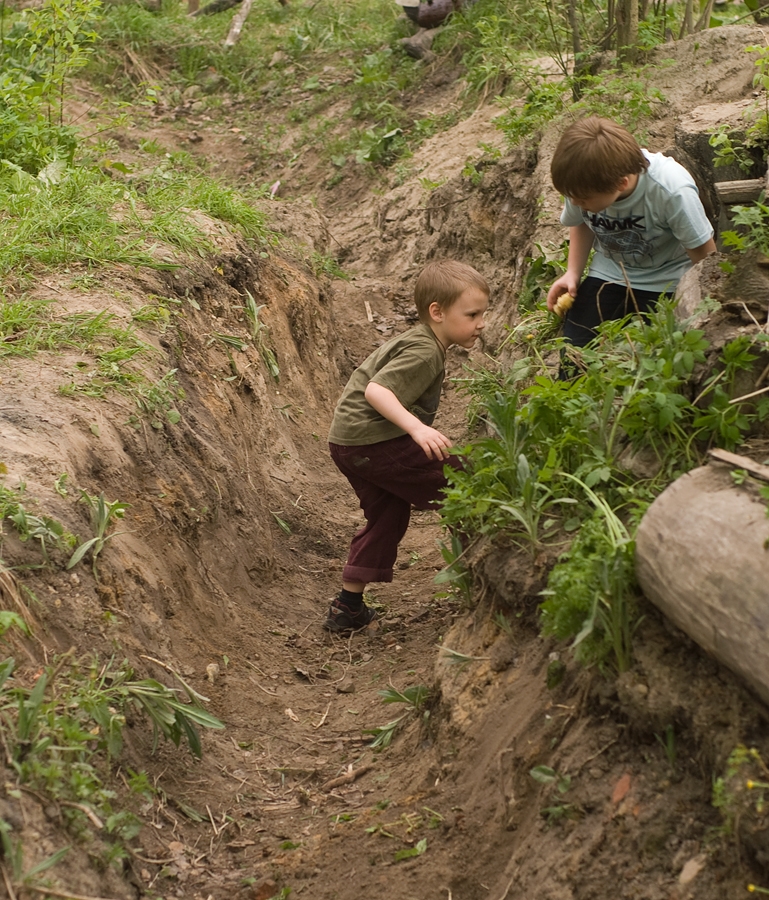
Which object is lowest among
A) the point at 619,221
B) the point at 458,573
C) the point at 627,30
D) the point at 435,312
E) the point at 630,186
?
the point at 458,573

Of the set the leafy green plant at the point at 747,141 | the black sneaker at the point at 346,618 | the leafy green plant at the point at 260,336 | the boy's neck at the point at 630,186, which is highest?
the boy's neck at the point at 630,186

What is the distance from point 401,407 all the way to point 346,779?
59.8 inches

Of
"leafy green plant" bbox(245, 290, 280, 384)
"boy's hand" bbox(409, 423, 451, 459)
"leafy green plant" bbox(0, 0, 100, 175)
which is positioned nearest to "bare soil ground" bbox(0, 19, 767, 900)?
"leafy green plant" bbox(245, 290, 280, 384)

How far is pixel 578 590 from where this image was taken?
265cm

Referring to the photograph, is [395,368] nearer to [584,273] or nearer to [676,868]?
[584,273]

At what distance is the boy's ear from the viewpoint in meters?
4.41

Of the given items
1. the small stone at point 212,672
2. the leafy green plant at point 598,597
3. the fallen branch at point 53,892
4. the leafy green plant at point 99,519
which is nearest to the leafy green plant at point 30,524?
the leafy green plant at point 99,519

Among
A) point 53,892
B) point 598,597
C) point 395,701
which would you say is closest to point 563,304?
point 395,701

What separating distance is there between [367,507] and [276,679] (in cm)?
89

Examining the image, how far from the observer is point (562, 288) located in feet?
15.1

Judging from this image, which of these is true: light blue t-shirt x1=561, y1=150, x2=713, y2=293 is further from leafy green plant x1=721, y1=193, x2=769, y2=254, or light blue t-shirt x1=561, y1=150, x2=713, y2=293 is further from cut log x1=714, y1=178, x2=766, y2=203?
leafy green plant x1=721, y1=193, x2=769, y2=254

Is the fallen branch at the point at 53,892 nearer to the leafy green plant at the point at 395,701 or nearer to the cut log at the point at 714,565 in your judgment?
the leafy green plant at the point at 395,701

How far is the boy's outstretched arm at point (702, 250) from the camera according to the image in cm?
409

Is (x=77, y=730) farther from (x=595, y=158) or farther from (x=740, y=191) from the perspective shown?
(x=740, y=191)
